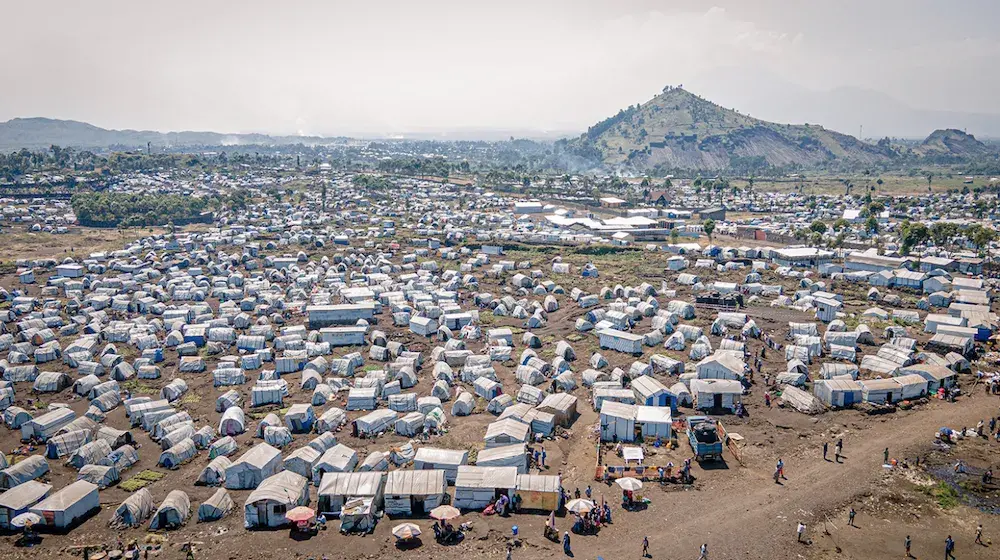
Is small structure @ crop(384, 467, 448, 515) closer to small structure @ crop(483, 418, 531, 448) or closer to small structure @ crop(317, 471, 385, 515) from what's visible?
small structure @ crop(317, 471, 385, 515)

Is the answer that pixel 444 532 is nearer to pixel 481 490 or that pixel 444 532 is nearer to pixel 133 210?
pixel 481 490

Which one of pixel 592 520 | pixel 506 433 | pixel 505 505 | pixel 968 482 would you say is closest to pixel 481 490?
pixel 505 505

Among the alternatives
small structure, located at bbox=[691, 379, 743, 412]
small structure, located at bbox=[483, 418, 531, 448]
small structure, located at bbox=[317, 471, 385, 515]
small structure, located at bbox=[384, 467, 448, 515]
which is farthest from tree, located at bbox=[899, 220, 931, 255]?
small structure, located at bbox=[317, 471, 385, 515]

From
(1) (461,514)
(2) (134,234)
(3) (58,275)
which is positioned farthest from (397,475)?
(2) (134,234)

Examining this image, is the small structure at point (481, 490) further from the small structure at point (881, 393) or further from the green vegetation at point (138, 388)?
the green vegetation at point (138, 388)

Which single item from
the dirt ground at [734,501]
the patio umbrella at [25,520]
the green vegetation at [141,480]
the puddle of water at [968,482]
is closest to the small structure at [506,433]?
the dirt ground at [734,501]

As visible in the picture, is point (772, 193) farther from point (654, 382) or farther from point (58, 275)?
point (58, 275)
